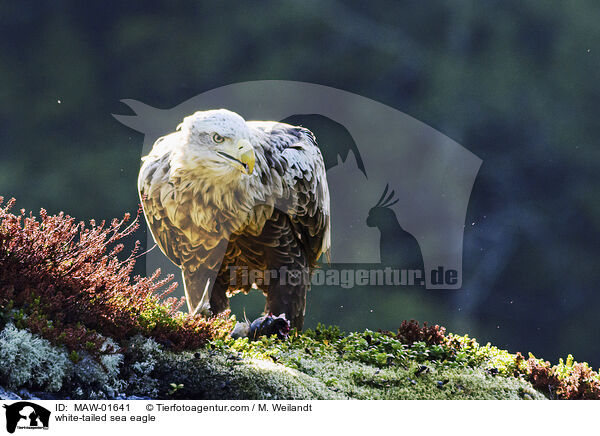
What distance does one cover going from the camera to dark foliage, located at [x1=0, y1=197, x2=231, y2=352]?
8.63ft

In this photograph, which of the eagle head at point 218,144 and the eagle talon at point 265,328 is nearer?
the eagle head at point 218,144

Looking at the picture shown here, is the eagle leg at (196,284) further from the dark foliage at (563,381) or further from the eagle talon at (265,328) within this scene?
the dark foliage at (563,381)

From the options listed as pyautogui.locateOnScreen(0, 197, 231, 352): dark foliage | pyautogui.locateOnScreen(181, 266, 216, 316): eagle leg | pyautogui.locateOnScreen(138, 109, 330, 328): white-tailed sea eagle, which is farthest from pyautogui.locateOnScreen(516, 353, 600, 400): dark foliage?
pyautogui.locateOnScreen(181, 266, 216, 316): eagle leg

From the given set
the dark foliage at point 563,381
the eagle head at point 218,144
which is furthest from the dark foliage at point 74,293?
the dark foliage at point 563,381

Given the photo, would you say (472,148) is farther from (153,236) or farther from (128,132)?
(153,236)

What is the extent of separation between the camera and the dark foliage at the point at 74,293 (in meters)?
2.63

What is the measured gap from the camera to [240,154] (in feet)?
10.2

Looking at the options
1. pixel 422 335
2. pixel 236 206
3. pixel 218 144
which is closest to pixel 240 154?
pixel 218 144

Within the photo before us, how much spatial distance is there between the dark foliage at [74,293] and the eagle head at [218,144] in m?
0.51

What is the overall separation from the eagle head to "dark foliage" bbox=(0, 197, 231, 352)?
20.2 inches

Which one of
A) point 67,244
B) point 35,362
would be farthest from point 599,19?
point 35,362

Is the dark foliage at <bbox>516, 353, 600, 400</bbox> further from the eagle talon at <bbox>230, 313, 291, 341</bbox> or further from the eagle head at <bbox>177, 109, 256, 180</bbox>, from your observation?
the eagle head at <bbox>177, 109, 256, 180</bbox>

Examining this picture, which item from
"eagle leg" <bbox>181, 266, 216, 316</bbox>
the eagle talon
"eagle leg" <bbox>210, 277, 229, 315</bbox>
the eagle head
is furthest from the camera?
"eagle leg" <bbox>210, 277, 229, 315</bbox>

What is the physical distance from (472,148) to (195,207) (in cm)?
501
